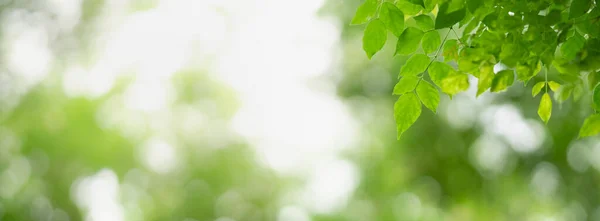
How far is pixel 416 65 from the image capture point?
3.46ft

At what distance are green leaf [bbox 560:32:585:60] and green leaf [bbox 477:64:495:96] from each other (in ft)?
0.37

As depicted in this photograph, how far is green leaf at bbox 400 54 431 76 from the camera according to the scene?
41.4 inches

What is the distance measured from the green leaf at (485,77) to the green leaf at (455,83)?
0.08ft

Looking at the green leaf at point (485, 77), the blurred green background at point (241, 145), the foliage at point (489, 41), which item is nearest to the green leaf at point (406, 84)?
the foliage at point (489, 41)

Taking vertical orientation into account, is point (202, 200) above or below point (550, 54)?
above

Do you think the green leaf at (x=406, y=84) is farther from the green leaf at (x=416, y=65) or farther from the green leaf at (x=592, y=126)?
the green leaf at (x=592, y=126)

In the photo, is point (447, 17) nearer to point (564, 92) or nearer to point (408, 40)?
point (408, 40)

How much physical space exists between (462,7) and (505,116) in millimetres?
6309

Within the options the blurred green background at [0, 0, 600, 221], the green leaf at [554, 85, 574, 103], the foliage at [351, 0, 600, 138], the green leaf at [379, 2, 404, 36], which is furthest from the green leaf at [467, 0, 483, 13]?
the blurred green background at [0, 0, 600, 221]

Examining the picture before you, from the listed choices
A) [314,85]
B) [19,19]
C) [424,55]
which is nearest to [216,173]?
[314,85]

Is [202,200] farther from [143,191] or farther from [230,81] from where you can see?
[230,81]

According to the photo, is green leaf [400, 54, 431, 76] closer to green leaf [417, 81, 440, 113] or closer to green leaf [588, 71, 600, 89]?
green leaf [417, 81, 440, 113]

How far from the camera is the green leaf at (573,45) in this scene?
101cm

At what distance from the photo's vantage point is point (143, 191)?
730cm
